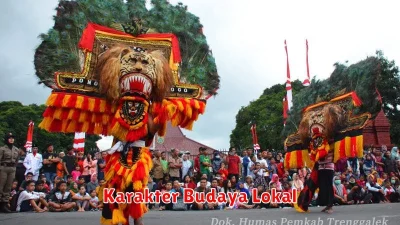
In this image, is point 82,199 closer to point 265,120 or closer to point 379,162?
point 379,162

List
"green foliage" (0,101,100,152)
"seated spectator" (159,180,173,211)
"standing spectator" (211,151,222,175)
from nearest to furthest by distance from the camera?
"seated spectator" (159,180,173,211), "standing spectator" (211,151,222,175), "green foliage" (0,101,100,152)

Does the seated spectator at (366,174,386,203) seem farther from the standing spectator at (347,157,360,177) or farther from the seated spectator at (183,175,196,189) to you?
the seated spectator at (183,175,196,189)

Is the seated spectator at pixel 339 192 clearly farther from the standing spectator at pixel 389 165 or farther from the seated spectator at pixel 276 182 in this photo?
the standing spectator at pixel 389 165

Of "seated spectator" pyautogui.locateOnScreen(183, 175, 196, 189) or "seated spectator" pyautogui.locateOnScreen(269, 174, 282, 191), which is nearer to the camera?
"seated spectator" pyautogui.locateOnScreen(183, 175, 196, 189)

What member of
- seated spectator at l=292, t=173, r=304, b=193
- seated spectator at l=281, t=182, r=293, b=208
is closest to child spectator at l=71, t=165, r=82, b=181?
seated spectator at l=281, t=182, r=293, b=208

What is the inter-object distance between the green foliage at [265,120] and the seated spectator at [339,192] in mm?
24482

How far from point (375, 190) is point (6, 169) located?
10344 millimetres

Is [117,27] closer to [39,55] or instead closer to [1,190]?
[39,55]

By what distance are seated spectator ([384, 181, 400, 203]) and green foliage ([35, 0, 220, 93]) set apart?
9056mm

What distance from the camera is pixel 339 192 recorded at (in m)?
13.3

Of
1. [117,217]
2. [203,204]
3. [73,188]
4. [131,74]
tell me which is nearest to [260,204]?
[203,204]

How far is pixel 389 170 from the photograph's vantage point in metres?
15.4

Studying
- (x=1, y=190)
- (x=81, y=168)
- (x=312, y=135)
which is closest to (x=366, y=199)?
(x=312, y=135)

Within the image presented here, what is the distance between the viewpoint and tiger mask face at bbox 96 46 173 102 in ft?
17.9
